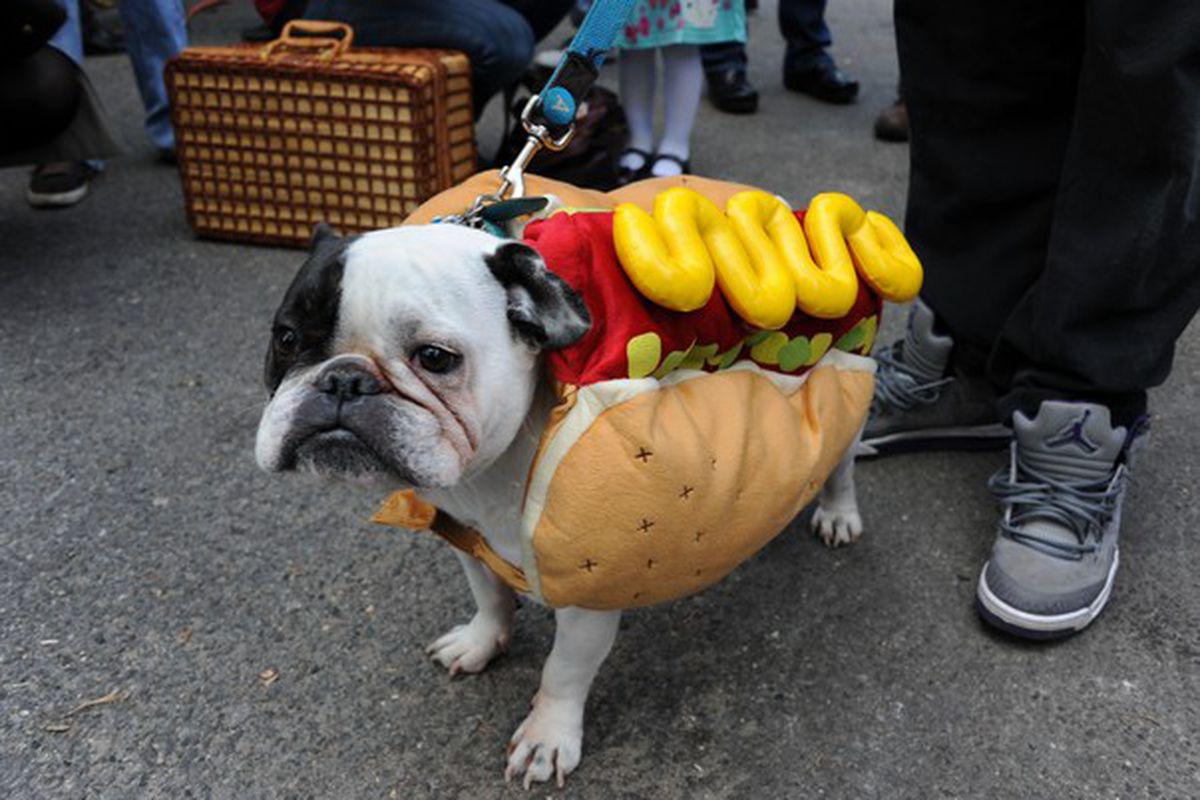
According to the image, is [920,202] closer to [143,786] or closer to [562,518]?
[562,518]

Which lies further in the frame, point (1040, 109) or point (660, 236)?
point (1040, 109)

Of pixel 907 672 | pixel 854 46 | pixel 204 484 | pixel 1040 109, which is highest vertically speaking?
pixel 1040 109

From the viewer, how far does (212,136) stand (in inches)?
131

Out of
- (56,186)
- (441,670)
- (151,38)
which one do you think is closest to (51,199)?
(56,186)

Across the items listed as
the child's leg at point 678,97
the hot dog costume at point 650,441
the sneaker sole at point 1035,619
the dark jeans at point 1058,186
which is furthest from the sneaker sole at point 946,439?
the child's leg at point 678,97

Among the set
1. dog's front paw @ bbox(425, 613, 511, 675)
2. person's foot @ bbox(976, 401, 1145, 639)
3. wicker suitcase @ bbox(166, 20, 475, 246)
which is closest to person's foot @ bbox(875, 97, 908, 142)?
wicker suitcase @ bbox(166, 20, 475, 246)

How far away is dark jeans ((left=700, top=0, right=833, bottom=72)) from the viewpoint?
16.2ft

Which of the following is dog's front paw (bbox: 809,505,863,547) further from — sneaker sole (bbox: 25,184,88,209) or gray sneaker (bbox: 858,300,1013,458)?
sneaker sole (bbox: 25,184,88,209)

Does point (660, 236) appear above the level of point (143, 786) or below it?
above

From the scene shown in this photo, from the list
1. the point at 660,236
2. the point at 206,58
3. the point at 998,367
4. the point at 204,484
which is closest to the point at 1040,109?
the point at 998,367

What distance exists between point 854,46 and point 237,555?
5235mm

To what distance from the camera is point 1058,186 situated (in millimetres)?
2002

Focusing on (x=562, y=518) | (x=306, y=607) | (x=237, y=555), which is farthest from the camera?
(x=237, y=555)

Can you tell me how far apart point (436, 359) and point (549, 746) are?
0.66m
